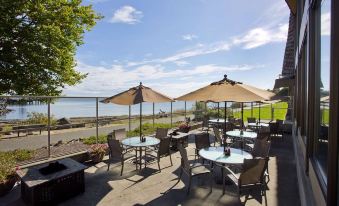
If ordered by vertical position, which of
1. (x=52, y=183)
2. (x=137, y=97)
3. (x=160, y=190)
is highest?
(x=137, y=97)

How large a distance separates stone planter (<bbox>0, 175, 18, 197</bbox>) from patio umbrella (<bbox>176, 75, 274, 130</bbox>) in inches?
167

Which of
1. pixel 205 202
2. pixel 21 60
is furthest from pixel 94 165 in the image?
pixel 21 60

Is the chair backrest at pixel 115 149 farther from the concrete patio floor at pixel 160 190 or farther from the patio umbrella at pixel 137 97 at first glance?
the patio umbrella at pixel 137 97

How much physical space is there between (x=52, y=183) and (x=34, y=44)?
11.5 metres

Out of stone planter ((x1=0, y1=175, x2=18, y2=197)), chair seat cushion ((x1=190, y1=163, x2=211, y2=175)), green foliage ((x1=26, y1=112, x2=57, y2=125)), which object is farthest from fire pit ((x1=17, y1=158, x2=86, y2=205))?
green foliage ((x1=26, y1=112, x2=57, y2=125))

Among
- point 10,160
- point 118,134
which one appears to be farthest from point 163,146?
point 10,160

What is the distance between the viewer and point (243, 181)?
4344mm

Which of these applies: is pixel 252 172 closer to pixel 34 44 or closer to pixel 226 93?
pixel 226 93

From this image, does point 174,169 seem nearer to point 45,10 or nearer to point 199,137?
point 199,137

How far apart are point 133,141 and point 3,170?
10.8ft

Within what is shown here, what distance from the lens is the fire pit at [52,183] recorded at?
→ 439 cm

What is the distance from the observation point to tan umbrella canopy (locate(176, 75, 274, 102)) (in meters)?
4.92

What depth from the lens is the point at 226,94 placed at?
5.12 metres

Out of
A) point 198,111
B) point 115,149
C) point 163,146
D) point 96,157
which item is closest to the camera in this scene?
point 115,149
